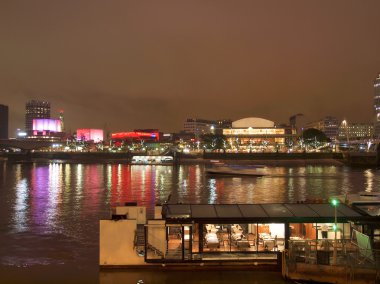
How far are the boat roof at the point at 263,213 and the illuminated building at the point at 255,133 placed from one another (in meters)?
139

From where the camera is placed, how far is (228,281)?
41.3 ft

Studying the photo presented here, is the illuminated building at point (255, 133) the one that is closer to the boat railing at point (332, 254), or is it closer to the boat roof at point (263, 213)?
the boat roof at point (263, 213)

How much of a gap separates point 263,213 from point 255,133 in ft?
502

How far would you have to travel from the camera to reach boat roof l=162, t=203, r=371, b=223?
1325 centimetres

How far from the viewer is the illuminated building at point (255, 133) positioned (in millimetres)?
157750

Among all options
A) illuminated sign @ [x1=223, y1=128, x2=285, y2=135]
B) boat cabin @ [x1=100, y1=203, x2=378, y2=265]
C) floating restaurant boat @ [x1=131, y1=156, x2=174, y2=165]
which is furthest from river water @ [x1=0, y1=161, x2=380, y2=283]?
illuminated sign @ [x1=223, y1=128, x2=285, y2=135]

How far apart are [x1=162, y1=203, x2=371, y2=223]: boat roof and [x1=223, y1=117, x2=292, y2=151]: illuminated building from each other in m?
139

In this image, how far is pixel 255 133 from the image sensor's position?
6496 inches

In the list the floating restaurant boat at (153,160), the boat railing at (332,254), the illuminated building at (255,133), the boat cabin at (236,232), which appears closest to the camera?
the boat railing at (332,254)

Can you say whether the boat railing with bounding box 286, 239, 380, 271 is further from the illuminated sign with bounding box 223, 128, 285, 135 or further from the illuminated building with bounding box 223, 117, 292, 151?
the illuminated sign with bounding box 223, 128, 285, 135

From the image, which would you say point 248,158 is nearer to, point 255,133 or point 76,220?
point 255,133

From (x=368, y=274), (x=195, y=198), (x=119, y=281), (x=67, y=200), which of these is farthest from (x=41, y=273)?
(x=195, y=198)

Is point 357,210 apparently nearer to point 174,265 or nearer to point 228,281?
point 228,281

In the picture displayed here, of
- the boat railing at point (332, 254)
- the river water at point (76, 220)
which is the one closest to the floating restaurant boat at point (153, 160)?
the river water at point (76, 220)
